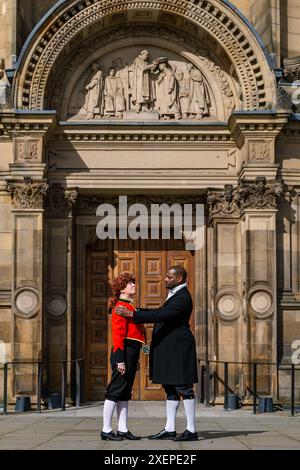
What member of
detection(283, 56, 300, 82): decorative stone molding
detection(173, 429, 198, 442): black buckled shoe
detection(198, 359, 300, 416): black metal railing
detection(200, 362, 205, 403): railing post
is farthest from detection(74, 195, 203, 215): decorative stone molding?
detection(173, 429, 198, 442): black buckled shoe

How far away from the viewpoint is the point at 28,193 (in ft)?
58.3

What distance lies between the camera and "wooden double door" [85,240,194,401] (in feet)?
62.3

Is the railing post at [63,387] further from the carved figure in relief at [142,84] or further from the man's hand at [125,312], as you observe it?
the man's hand at [125,312]

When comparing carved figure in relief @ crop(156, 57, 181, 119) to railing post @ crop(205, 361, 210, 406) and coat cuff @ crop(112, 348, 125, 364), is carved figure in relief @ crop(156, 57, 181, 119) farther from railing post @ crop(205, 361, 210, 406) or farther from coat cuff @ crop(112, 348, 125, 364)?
coat cuff @ crop(112, 348, 125, 364)

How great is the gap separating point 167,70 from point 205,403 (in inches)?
257

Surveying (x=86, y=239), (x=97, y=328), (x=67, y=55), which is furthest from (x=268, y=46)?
(x=97, y=328)

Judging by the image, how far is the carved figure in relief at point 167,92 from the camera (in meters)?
18.8

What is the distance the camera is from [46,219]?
1831 cm

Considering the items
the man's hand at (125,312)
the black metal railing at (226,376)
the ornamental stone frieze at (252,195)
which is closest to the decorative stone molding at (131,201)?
the ornamental stone frieze at (252,195)

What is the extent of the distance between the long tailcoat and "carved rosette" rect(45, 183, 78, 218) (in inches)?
301

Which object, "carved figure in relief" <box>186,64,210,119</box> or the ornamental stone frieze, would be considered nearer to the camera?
the ornamental stone frieze

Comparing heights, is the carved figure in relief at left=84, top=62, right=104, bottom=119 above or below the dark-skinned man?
above

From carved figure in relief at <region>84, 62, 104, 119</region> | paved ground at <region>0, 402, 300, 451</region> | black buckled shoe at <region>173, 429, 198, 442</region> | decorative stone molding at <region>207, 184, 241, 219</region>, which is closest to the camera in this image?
paved ground at <region>0, 402, 300, 451</region>

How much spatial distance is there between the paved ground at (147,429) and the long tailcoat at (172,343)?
0.76 m
